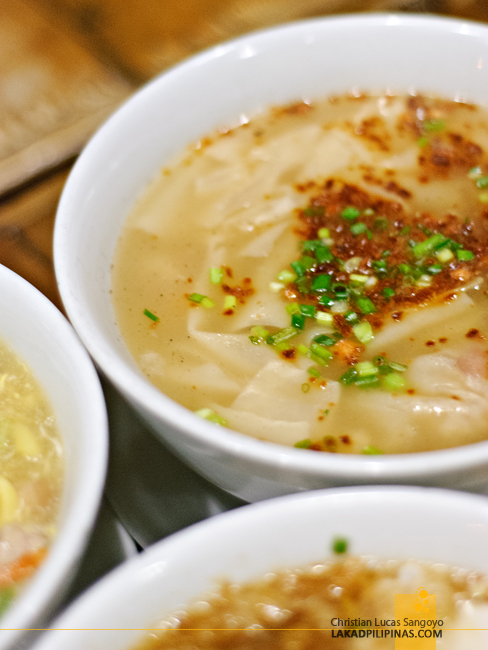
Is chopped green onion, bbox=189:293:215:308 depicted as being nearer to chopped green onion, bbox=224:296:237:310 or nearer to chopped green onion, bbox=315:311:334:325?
chopped green onion, bbox=224:296:237:310

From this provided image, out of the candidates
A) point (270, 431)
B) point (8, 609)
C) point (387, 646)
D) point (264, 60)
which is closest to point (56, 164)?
A: point (264, 60)

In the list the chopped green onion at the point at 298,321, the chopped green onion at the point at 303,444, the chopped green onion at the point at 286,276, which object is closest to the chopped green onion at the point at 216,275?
the chopped green onion at the point at 286,276

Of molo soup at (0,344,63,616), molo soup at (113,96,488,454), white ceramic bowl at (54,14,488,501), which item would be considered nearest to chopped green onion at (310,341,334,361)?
molo soup at (113,96,488,454)

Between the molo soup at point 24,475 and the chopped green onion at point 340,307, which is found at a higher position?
the chopped green onion at point 340,307

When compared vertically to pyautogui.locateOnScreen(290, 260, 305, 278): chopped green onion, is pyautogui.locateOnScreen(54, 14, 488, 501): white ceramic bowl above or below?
above

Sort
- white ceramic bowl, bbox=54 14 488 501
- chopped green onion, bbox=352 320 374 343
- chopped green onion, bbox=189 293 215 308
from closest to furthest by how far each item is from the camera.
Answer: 1. white ceramic bowl, bbox=54 14 488 501
2. chopped green onion, bbox=352 320 374 343
3. chopped green onion, bbox=189 293 215 308

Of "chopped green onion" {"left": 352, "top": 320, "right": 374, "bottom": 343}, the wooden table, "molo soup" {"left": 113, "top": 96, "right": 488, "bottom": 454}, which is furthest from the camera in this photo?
the wooden table

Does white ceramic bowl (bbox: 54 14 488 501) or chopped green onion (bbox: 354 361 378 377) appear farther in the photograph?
chopped green onion (bbox: 354 361 378 377)

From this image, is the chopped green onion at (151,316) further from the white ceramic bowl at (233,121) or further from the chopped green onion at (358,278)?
the chopped green onion at (358,278)
